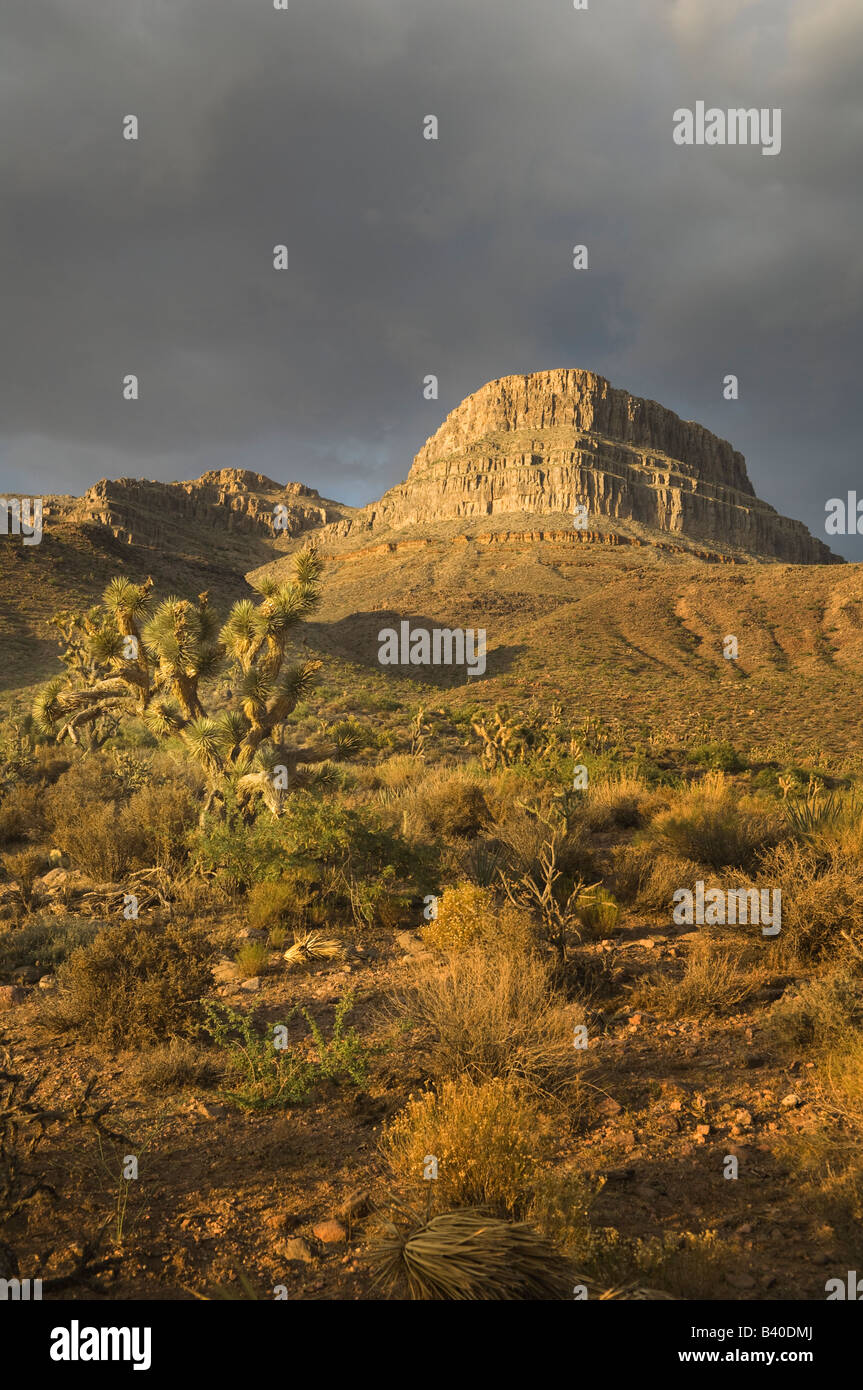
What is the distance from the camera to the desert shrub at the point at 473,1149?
10.5 ft

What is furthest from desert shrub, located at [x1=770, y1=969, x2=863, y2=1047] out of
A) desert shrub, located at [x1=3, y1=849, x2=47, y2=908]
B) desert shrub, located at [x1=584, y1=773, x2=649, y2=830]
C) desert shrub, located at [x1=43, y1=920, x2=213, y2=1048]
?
desert shrub, located at [x1=3, y1=849, x2=47, y2=908]

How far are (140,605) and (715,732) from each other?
22.2m

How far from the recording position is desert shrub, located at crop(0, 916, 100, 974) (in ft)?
22.2

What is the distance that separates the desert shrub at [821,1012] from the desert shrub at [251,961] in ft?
14.2

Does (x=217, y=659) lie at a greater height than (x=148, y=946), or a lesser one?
greater

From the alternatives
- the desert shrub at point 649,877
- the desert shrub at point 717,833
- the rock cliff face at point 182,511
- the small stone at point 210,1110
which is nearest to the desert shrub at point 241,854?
the small stone at point 210,1110

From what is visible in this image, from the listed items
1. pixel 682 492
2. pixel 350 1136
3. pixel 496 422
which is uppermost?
pixel 496 422

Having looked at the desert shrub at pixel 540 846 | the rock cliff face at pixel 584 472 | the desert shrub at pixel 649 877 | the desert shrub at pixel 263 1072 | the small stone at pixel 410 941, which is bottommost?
the desert shrub at pixel 263 1072

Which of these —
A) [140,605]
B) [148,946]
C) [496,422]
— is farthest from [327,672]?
[496,422]

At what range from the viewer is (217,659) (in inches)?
464

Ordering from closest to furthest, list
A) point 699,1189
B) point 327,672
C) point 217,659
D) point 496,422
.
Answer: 1. point 699,1189
2. point 217,659
3. point 327,672
4. point 496,422

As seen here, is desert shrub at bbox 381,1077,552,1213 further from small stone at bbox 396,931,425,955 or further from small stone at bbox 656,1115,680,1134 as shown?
small stone at bbox 396,931,425,955

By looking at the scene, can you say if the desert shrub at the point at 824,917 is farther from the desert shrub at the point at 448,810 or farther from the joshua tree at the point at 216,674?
the joshua tree at the point at 216,674

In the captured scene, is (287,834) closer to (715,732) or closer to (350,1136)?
(350,1136)
